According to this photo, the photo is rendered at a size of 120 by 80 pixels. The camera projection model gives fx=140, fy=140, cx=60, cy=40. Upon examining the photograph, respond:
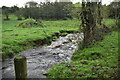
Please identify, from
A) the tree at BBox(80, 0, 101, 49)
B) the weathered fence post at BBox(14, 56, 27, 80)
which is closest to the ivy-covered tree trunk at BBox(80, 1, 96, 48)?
the tree at BBox(80, 0, 101, 49)

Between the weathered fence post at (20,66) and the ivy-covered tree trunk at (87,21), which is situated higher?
the ivy-covered tree trunk at (87,21)

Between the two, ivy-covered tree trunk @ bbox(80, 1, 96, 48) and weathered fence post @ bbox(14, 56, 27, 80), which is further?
ivy-covered tree trunk @ bbox(80, 1, 96, 48)

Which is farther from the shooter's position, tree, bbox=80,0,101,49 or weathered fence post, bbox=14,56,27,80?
tree, bbox=80,0,101,49

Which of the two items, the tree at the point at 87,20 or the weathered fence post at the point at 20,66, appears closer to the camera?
the weathered fence post at the point at 20,66

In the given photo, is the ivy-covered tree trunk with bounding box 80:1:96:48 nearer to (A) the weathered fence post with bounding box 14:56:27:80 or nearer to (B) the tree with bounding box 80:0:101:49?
(B) the tree with bounding box 80:0:101:49

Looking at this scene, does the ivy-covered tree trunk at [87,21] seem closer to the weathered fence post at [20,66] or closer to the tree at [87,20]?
the tree at [87,20]

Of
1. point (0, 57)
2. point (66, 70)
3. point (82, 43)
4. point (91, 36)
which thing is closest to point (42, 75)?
point (66, 70)

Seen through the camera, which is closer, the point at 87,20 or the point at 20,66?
the point at 20,66

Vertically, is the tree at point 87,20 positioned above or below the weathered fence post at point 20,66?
above

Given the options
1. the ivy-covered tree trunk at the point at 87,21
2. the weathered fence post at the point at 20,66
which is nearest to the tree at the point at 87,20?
the ivy-covered tree trunk at the point at 87,21

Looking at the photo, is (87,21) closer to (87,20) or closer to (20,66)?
(87,20)

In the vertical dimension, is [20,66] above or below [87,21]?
below

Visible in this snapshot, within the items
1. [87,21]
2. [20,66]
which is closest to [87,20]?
[87,21]

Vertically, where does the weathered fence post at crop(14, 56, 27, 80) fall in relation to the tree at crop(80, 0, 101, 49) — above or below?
below
